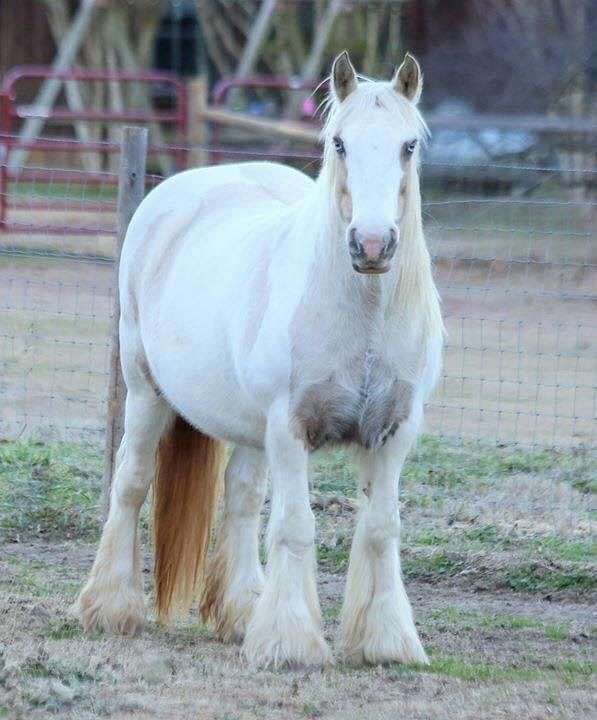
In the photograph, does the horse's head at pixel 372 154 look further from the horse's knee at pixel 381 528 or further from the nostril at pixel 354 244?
the horse's knee at pixel 381 528

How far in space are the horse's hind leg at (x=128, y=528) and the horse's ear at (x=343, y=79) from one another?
1.36m

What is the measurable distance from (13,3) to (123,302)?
20057 millimetres

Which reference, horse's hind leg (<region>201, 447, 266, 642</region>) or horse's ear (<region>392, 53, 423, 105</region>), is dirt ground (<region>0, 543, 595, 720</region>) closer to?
horse's hind leg (<region>201, 447, 266, 642</region>)

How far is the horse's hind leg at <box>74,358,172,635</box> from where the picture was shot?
459 centimetres

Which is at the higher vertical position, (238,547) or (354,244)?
(354,244)

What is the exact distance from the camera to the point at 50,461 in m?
6.15

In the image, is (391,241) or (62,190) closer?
(391,241)

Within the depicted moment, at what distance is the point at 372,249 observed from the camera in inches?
141

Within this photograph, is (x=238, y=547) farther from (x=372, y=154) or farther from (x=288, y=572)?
(x=372, y=154)

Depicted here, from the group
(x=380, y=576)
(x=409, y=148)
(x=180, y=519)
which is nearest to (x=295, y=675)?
(x=380, y=576)

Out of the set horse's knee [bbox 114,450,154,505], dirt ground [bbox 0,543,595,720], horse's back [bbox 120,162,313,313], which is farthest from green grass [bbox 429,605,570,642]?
horse's back [bbox 120,162,313,313]

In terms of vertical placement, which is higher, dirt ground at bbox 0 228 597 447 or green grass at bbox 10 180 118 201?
green grass at bbox 10 180 118 201

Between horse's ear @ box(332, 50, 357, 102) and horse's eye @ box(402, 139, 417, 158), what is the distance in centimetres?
26

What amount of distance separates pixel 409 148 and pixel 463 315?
21.2 feet
